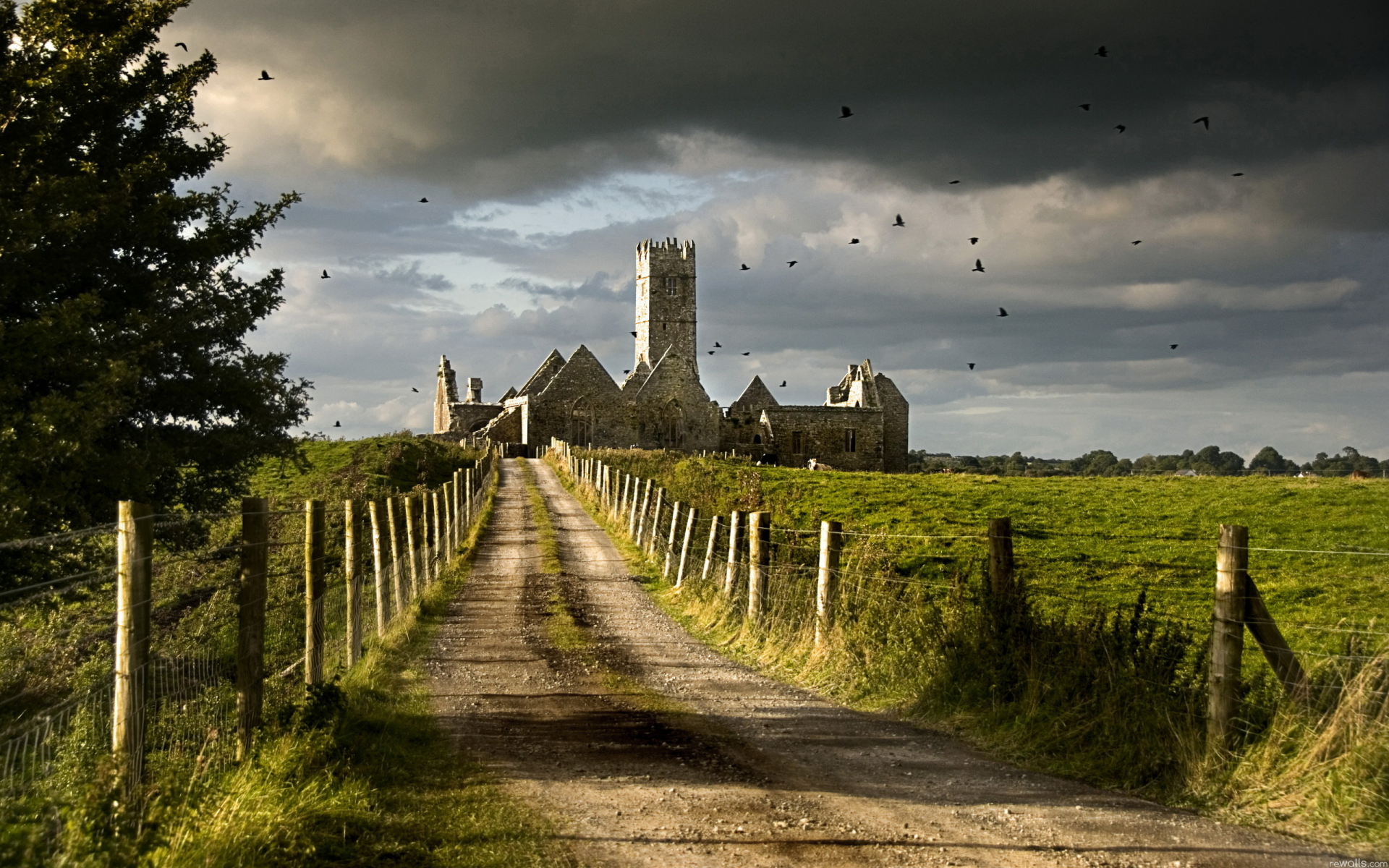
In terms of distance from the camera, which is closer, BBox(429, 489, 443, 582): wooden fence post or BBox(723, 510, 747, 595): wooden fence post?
BBox(723, 510, 747, 595): wooden fence post

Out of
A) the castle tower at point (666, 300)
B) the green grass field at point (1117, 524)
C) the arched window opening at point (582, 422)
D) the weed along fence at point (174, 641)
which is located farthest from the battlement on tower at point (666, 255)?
the weed along fence at point (174, 641)

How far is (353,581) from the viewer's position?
12016 millimetres

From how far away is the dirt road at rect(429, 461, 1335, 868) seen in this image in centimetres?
623

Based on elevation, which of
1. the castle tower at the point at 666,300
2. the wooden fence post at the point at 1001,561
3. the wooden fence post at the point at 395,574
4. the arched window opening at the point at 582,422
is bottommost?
the wooden fence post at the point at 395,574

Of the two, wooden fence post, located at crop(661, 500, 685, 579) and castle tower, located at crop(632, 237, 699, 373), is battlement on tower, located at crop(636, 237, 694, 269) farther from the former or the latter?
wooden fence post, located at crop(661, 500, 685, 579)

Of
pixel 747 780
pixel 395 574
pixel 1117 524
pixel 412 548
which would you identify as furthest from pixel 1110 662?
pixel 1117 524

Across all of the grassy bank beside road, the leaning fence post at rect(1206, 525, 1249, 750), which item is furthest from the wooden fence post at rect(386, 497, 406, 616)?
the leaning fence post at rect(1206, 525, 1249, 750)

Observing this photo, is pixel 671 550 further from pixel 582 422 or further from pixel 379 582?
pixel 582 422

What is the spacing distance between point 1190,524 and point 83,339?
25398 millimetres

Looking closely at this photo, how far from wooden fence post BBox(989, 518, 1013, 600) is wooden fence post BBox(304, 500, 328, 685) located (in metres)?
6.00

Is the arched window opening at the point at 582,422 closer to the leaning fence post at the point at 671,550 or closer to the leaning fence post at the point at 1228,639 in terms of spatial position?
the leaning fence post at the point at 671,550

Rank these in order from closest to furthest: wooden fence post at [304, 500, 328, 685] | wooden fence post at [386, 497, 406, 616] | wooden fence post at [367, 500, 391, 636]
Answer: wooden fence post at [304, 500, 328, 685] < wooden fence post at [367, 500, 391, 636] < wooden fence post at [386, 497, 406, 616]

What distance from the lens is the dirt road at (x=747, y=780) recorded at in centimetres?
623

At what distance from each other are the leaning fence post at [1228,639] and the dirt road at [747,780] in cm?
95
